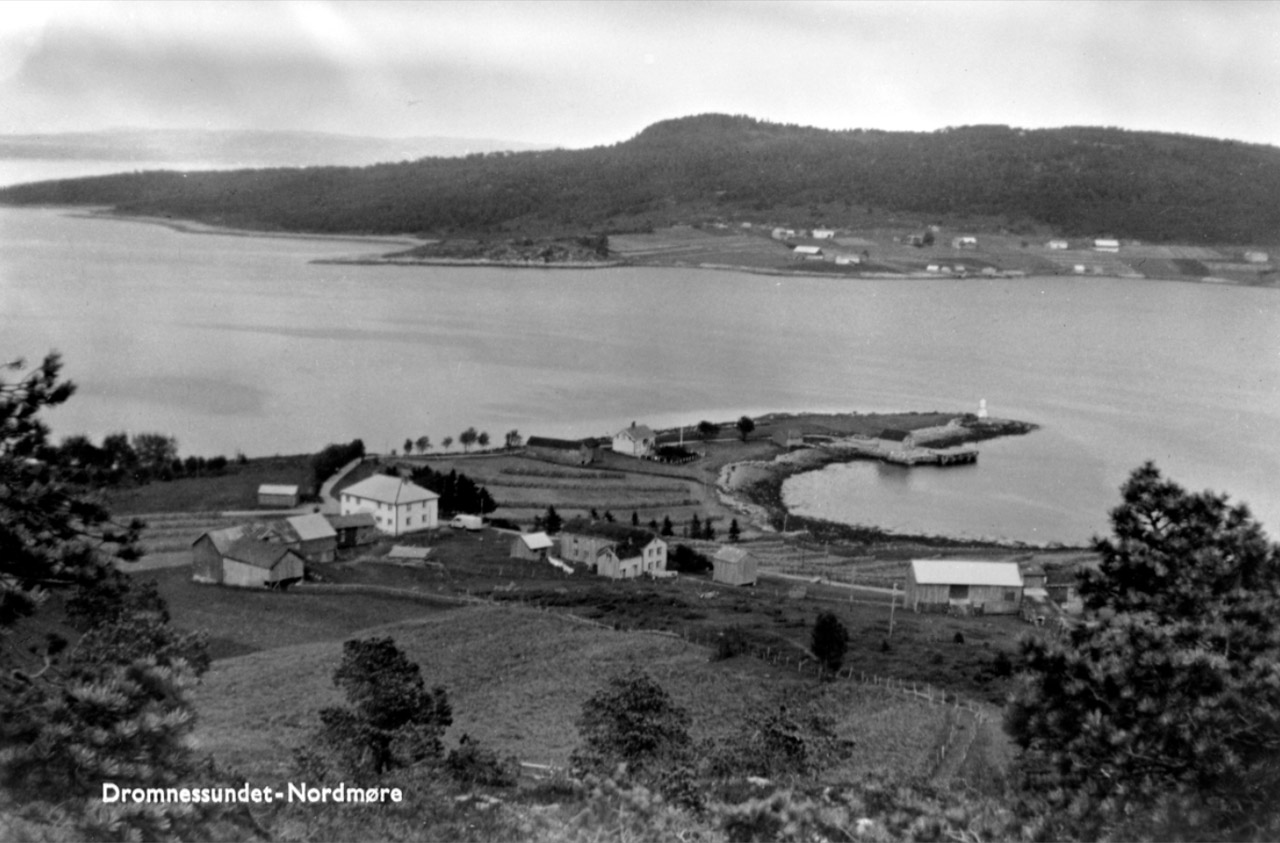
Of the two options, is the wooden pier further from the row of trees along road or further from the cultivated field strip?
the row of trees along road

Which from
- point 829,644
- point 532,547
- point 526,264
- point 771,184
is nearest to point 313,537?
point 532,547

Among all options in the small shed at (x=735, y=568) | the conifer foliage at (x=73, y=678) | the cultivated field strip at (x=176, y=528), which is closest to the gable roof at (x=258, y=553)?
the cultivated field strip at (x=176, y=528)

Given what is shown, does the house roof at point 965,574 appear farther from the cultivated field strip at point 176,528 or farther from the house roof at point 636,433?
the house roof at point 636,433

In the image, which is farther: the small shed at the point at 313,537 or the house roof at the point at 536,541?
the house roof at the point at 536,541

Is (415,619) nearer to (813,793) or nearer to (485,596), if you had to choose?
(485,596)

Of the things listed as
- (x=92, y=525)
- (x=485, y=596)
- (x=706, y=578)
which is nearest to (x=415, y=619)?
(x=485, y=596)

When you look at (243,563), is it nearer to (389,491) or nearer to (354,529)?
(354,529)
